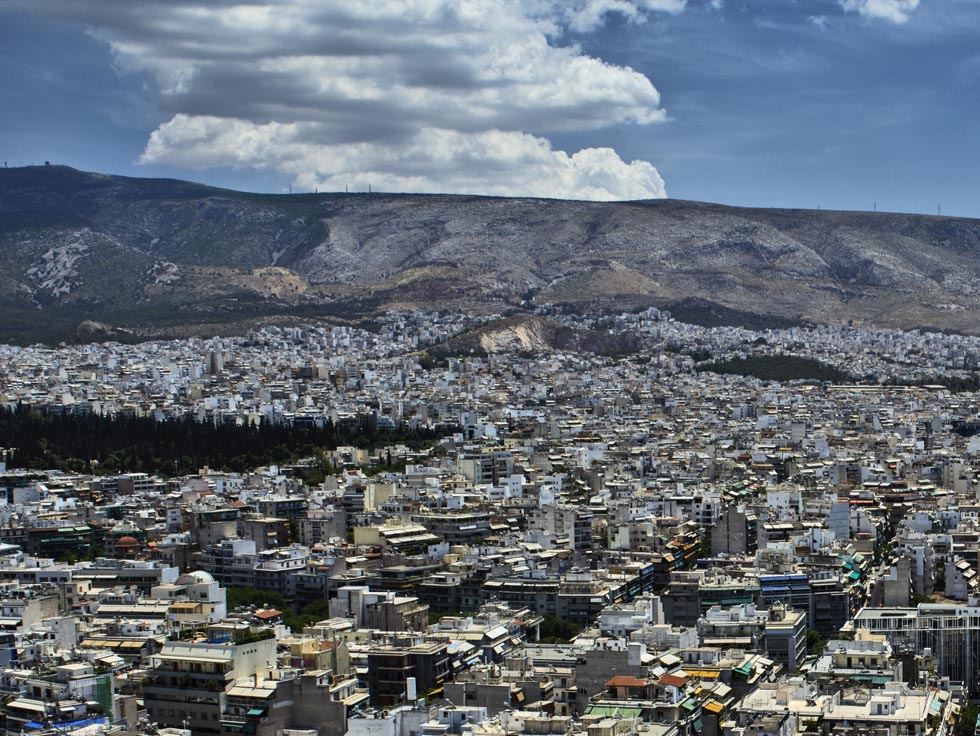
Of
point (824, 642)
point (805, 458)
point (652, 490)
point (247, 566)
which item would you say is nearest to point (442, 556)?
point (247, 566)

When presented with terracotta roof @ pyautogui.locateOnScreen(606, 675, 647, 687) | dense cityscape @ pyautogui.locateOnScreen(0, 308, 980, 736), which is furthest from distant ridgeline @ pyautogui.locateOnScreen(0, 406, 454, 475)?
terracotta roof @ pyautogui.locateOnScreen(606, 675, 647, 687)

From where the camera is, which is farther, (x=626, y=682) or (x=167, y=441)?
(x=167, y=441)

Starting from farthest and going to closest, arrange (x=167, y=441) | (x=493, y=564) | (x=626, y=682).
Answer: (x=167, y=441) < (x=493, y=564) < (x=626, y=682)

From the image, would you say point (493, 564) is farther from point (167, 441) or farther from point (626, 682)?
point (167, 441)

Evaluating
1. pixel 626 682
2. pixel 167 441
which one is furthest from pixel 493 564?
pixel 167 441

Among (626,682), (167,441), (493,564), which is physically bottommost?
(626,682)

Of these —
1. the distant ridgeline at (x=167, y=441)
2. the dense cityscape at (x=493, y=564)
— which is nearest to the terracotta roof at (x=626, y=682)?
the dense cityscape at (x=493, y=564)

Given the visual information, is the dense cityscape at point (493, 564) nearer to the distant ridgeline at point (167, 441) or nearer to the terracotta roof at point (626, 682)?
the terracotta roof at point (626, 682)
